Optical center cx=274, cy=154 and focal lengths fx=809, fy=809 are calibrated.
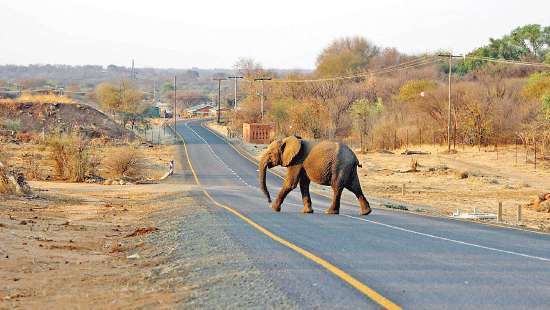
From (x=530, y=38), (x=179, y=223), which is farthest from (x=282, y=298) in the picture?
(x=530, y=38)

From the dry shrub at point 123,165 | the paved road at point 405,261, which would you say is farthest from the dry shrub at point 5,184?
the dry shrub at point 123,165

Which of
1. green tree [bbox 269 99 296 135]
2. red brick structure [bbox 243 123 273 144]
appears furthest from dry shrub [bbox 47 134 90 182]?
green tree [bbox 269 99 296 135]

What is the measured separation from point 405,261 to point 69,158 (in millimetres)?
39211

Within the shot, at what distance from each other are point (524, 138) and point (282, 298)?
60779mm

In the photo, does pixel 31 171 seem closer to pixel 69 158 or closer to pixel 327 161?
pixel 69 158

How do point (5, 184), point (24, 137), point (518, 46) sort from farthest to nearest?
1. point (518, 46)
2. point (24, 137)
3. point (5, 184)

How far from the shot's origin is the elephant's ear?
73.1ft

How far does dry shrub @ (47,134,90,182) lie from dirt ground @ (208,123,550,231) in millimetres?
16938

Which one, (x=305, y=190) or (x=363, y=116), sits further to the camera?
(x=363, y=116)

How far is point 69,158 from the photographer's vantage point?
159 ft

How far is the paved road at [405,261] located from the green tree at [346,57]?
128 metres

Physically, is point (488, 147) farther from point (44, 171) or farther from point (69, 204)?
point (69, 204)

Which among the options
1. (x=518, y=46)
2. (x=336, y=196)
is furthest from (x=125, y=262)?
(x=518, y=46)

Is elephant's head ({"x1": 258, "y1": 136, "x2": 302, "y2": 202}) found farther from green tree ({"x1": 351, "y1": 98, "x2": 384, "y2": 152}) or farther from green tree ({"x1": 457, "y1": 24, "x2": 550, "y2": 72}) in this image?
green tree ({"x1": 457, "y1": 24, "x2": 550, "y2": 72})
